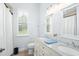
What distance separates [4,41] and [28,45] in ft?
1.51

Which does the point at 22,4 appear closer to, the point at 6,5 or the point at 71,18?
the point at 6,5

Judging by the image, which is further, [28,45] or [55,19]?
[55,19]

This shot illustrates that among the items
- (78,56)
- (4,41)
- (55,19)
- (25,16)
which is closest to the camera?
(78,56)

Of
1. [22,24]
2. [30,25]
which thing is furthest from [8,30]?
[30,25]

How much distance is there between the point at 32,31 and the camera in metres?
1.84

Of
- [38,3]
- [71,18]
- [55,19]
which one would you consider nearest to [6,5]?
[38,3]

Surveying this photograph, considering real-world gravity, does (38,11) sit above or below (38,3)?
below

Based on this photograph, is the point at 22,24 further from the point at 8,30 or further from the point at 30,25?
the point at 8,30

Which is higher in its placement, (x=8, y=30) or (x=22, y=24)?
(x=22, y=24)

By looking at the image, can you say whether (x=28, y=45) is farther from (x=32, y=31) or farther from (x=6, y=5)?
(x=6, y=5)

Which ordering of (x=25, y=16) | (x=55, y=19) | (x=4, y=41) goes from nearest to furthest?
(x=4, y=41) → (x=25, y=16) → (x=55, y=19)

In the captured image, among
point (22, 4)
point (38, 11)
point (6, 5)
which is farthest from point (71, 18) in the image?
point (6, 5)

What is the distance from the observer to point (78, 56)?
1293 millimetres

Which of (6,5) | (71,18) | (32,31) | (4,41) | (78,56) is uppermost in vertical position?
(6,5)
